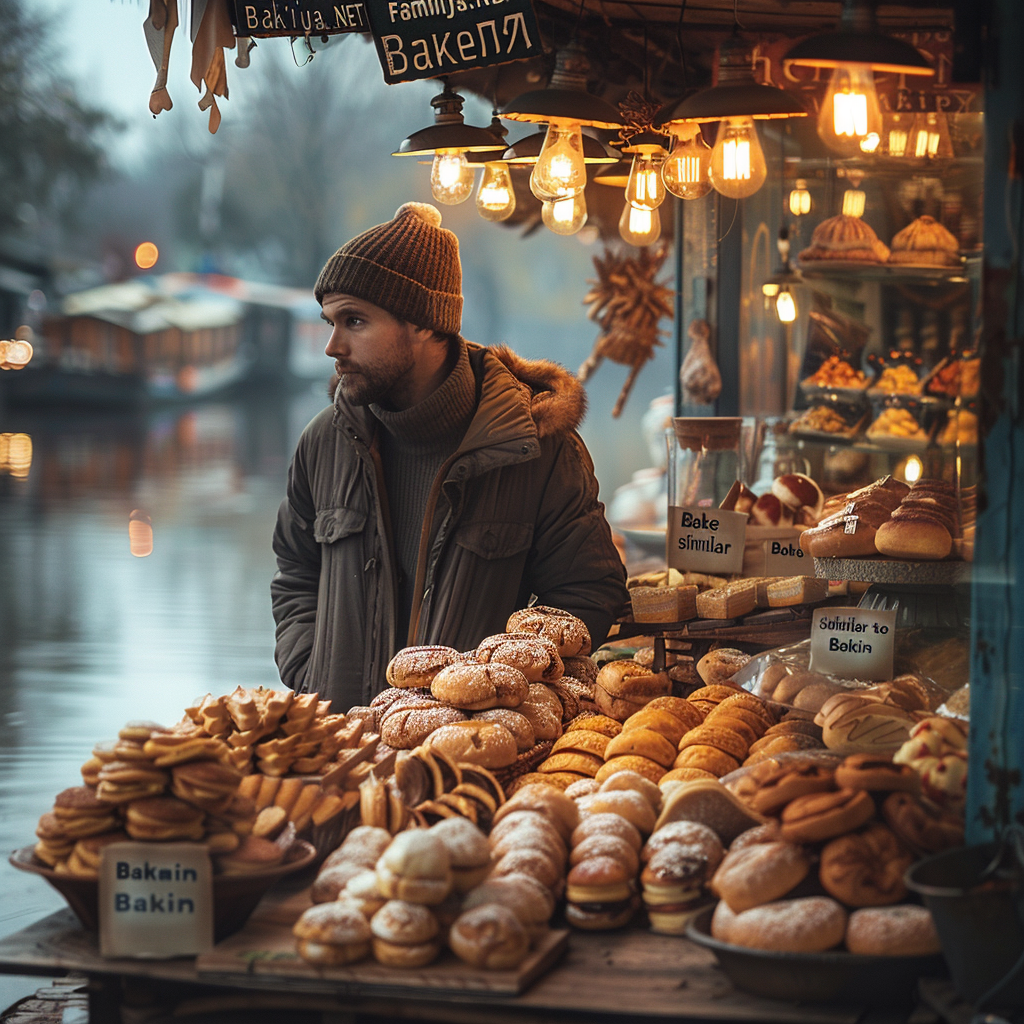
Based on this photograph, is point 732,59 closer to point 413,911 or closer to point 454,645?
point 454,645

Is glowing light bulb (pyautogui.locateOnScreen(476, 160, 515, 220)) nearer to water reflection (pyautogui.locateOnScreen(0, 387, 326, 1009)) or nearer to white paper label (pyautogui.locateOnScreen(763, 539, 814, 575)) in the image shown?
white paper label (pyautogui.locateOnScreen(763, 539, 814, 575))

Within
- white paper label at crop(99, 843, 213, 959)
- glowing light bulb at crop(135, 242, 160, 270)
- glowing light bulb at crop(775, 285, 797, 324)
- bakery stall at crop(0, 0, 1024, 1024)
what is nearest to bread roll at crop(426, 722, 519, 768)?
bakery stall at crop(0, 0, 1024, 1024)

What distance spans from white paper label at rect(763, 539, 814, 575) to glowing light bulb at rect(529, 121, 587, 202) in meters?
0.99

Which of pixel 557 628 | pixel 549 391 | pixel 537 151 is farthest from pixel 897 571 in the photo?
pixel 537 151

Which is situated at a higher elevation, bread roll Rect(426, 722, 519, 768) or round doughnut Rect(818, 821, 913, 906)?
bread roll Rect(426, 722, 519, 768)

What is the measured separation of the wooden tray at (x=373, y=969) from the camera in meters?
1.38

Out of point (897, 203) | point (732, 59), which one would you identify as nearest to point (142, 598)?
point (897, 203)

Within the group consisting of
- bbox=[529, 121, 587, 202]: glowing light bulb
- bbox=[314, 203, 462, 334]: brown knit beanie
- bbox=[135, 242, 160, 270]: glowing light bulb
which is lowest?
bbox=[314, 203, 462, 334]: brown knit beanie

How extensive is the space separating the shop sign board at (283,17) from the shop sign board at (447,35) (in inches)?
4.1

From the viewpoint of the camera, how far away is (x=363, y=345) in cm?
288

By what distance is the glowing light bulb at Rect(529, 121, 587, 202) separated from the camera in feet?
9.20

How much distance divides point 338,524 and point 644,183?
127 cm

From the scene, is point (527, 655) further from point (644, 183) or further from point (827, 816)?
point (644, 183)

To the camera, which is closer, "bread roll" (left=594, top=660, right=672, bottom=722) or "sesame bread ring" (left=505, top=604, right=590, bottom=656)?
"bread roll" (left=594, top=660, right=672, bottom=722)
